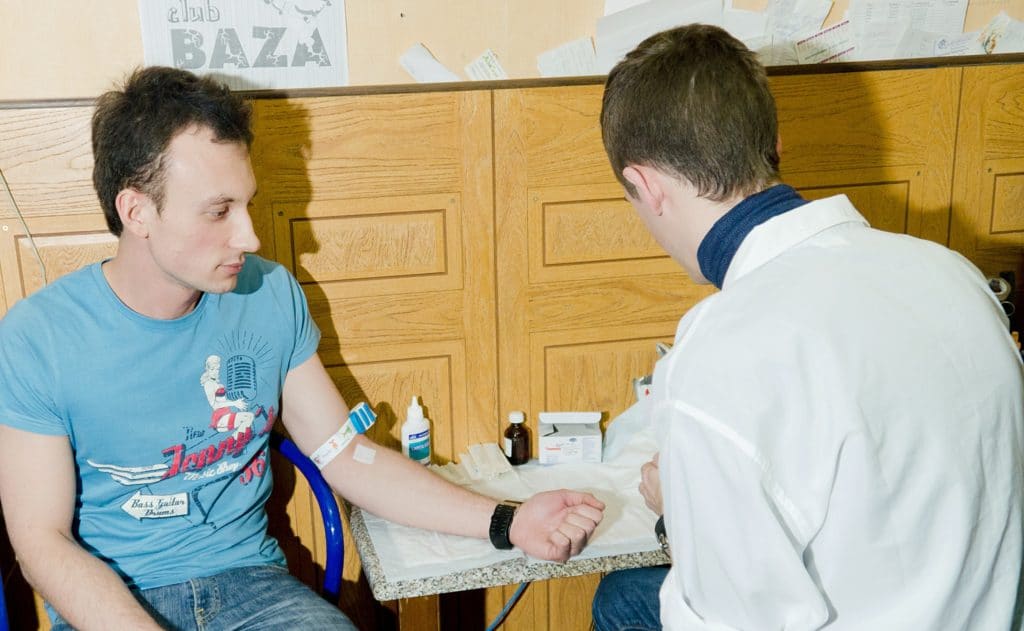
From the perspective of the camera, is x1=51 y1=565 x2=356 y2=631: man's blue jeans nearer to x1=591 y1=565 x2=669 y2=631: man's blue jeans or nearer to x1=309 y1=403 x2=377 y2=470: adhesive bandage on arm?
x1=309 y1=403 x2=377 y2=470: adhesive bandage on arm

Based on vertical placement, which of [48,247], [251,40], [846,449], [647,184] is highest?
[251,40]

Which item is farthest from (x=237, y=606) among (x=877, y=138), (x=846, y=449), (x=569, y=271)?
(x=877, y=138)

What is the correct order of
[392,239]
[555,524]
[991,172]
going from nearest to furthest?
[555,524], [392,239], [991,172]

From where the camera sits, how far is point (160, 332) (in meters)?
1.77

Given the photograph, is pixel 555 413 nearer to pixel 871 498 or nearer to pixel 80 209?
pixel 80 209

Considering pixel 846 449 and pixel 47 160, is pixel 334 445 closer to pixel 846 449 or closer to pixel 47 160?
pixel 47 160

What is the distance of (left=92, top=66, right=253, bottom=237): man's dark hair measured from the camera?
1.67 metres

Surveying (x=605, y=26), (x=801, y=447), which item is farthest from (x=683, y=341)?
(x=605, y=26)

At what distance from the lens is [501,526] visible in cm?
187

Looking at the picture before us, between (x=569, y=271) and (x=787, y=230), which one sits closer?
(x=787, y=230)

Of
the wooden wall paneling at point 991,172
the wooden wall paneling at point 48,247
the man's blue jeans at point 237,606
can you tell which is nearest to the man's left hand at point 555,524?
the man's blue jeans at point 237,606

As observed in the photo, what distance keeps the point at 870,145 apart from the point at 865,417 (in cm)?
142

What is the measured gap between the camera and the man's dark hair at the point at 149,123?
1668mm

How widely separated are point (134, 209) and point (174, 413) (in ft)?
1.21
